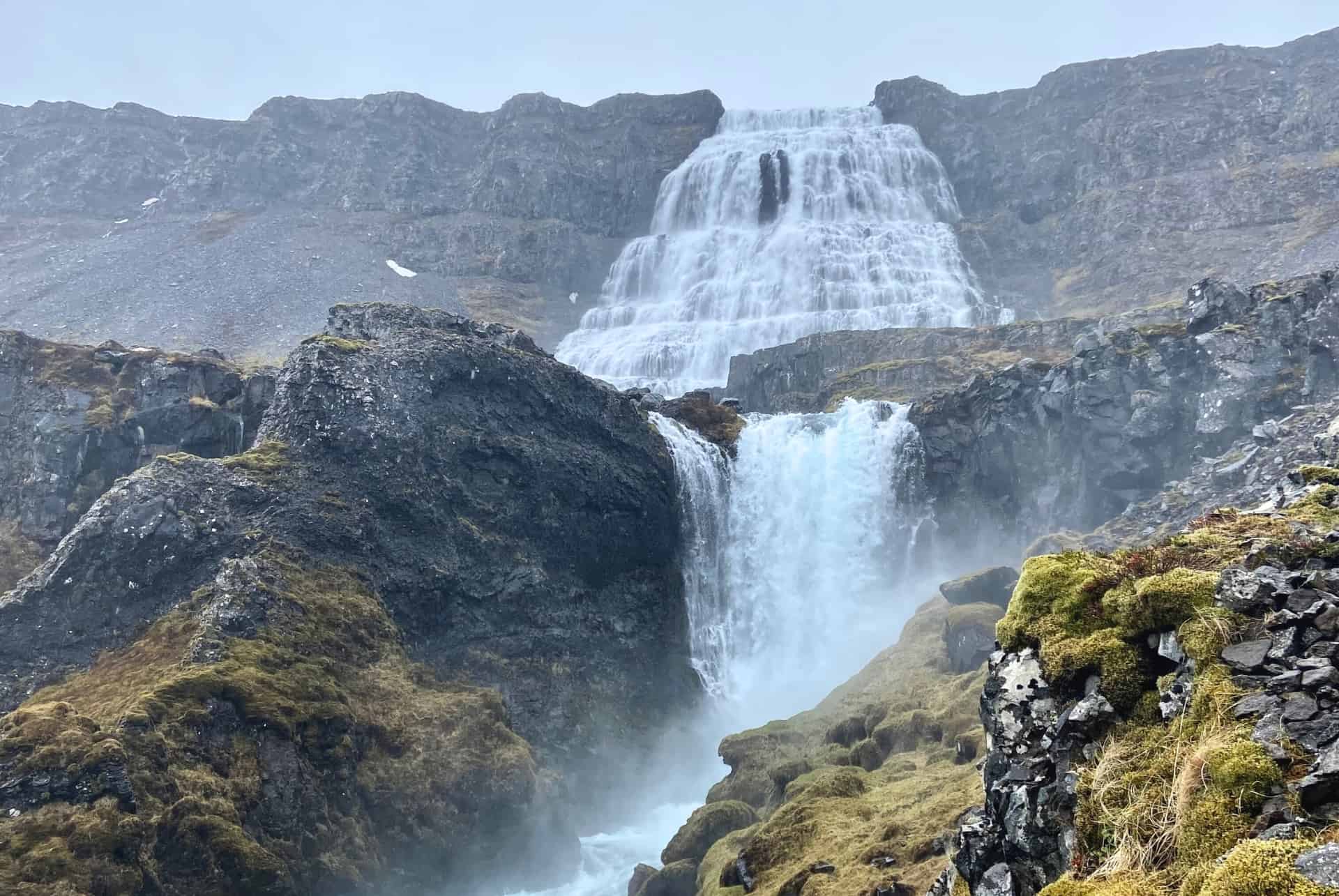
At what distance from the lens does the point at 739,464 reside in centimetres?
5219

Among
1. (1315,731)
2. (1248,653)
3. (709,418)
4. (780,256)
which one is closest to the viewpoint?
(1315,731)

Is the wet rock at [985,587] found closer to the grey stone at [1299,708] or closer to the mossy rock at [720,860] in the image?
the mossy rock at [720,860]

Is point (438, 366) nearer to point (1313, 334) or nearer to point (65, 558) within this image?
point (65, 558)

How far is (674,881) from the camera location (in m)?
24.3

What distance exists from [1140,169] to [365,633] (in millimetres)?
104260

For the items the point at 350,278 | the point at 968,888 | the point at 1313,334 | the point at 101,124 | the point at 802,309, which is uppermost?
the point at 101,124

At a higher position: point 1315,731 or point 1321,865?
point 1315,731

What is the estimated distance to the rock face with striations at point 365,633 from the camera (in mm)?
23719

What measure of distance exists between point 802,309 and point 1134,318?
34085 mm

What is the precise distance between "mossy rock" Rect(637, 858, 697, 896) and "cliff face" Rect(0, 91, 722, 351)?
81073 mm

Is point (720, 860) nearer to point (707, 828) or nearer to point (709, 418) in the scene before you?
point (707, 828)

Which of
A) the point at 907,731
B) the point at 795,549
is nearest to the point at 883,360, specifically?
the point at 795,549

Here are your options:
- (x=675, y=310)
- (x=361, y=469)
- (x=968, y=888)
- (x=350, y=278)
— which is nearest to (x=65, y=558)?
(x=361, y=469)

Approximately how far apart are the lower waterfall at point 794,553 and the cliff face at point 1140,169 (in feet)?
155
